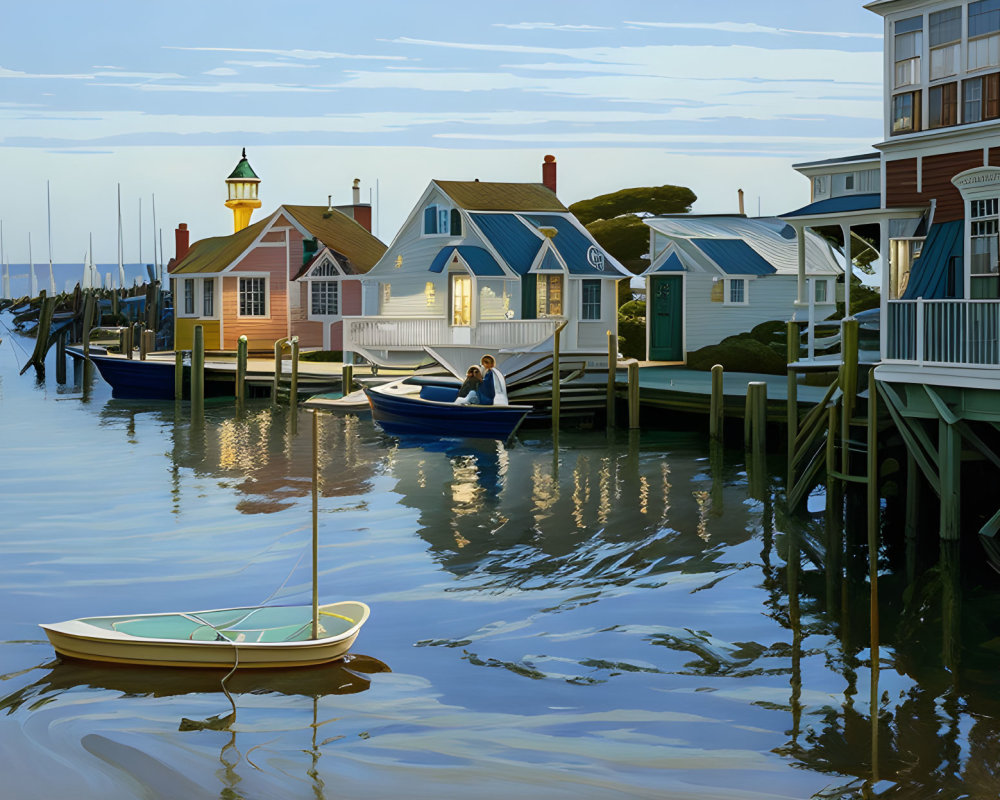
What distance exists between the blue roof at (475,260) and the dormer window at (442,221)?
1282 millimetres

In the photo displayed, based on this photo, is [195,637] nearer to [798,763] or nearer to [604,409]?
[798,763]

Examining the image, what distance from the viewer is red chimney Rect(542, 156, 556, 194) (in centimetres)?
5097

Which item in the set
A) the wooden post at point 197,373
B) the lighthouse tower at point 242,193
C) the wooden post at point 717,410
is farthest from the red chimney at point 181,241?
the wooden post at point 717,410

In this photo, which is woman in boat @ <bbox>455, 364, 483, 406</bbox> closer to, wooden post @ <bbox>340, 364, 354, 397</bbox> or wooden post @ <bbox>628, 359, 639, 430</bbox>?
wooden post @ <bbox>628, 359, 639, 430</bbox>

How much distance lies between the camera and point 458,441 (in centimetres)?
3572

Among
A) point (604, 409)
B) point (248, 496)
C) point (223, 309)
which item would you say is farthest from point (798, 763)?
point (223, 309)

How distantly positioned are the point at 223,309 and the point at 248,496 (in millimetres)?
28349

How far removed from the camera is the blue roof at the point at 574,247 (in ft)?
147

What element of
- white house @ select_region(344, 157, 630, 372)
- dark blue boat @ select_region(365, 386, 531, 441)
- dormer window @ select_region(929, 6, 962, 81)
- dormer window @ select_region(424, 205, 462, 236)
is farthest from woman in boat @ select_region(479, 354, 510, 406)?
dormer window @ select_region(929, 6, 962, 81)

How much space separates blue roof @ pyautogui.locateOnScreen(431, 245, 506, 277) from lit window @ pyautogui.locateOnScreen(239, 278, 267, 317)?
11.7 m

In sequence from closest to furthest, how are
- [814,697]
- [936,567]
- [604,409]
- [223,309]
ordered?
[814,697]
[936,567]
[604,409]
[223,309]

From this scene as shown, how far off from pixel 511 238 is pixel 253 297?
14.3m

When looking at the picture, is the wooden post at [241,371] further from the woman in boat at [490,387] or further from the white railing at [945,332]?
the white railing at [945,332]

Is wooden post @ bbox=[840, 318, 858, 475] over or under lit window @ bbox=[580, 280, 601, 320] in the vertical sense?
under
